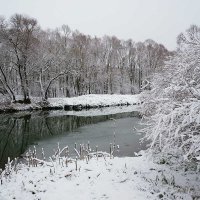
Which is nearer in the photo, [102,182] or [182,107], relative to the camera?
[182,107]

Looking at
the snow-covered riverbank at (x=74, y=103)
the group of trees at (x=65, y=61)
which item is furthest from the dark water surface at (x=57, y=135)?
the group of trees at (x=65, y=61)

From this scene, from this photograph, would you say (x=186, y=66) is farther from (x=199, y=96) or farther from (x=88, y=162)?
(x=88, y=162)

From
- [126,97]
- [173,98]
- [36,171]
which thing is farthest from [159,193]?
[126,97]

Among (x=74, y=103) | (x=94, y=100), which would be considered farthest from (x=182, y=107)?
(x=94, y=100)

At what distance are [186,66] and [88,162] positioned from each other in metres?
4.58

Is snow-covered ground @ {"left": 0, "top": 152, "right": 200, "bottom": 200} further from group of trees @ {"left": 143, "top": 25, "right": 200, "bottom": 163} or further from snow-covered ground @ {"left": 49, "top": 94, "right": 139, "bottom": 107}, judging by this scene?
snow-covered ground @ {"left": 49, "top": 94, "right": 139, "bottom": 107}

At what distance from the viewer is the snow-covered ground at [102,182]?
671 centimetres

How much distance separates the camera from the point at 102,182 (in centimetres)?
737

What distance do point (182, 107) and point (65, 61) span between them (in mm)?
37808

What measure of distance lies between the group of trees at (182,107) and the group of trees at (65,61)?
65.6 feet

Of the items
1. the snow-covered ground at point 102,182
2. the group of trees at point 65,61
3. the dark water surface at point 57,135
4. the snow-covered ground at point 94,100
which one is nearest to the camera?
the snow-covered ground at point 102,182

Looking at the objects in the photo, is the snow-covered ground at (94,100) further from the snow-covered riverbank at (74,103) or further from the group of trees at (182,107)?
the group of trees at (182,107)

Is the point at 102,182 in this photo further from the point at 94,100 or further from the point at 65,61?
the point at 65,61

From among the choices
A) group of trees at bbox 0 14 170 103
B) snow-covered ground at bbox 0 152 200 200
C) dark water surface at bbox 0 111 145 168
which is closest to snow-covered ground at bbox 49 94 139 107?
group of trees at bbox 0 14 170 103
